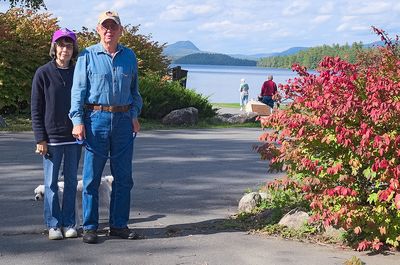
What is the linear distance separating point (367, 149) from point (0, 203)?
4.26 m

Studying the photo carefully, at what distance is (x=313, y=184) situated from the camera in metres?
5.61

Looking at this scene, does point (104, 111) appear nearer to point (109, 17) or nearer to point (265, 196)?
point (109, 17)

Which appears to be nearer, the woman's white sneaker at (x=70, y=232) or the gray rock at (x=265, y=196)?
the woman's white sneaker at (x=70, y=232)

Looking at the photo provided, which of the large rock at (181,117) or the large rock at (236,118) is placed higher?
the large rock at (181,117)

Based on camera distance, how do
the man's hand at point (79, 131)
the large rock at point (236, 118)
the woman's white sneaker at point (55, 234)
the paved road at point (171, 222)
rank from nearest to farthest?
1. the paved road at point (171, 222)
2. the man's hand at point (79, 131)
3. the woman's white sneaker at point (55, 234)
4. the large rock at point (236, 118)

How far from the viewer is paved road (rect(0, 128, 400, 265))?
17.1 feet

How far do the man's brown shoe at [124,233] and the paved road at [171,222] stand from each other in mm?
75

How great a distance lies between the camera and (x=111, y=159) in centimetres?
572

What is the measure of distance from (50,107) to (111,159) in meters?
0.71

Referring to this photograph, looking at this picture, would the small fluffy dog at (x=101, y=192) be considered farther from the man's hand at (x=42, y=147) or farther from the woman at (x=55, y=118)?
the man's hand at (x=42, y=147)

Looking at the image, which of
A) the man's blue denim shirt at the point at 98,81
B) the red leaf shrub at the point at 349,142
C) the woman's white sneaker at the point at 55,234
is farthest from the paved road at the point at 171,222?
the man's blue denim shirt at the point at 98,81

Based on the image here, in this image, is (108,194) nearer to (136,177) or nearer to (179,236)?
(179,236)

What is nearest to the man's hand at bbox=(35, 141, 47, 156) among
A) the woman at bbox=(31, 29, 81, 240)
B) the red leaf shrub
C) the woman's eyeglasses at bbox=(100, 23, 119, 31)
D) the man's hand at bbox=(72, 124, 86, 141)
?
the woman at bbox=(31, 29, 81, 240)

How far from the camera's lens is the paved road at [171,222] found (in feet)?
17.1
